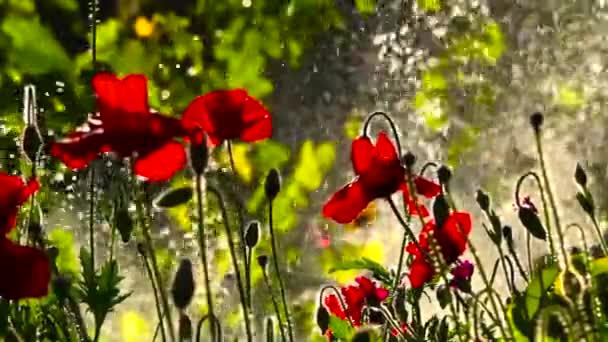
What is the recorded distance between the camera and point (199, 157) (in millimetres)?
571

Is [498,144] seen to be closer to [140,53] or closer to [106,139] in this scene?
[140,53]

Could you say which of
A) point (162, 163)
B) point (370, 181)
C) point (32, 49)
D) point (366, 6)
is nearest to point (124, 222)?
point (162, 163)

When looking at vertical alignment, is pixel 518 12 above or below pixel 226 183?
above

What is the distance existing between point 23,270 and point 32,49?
40.4 inches

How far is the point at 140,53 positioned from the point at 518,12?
64 centimetres

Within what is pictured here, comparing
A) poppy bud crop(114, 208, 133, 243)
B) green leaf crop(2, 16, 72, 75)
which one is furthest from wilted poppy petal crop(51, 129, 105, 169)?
green leaf crop(2, 16, 72, 75)

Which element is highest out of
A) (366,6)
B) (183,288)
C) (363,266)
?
(366,6)

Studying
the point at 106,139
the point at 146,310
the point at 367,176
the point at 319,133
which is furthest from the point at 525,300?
the point at 319,133

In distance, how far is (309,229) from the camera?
1.67 meters

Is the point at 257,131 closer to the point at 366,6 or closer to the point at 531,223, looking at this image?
the point at 531,223

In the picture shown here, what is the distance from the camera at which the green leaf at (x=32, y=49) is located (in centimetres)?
154

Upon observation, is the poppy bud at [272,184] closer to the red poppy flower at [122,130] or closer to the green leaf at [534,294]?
the red poppy flower at [122,130]

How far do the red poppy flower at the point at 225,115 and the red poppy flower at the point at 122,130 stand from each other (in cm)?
6

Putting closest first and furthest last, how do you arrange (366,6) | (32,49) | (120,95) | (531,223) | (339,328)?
(120,95) < (531,223) < (339,328) < (32,49) < (366,6)
